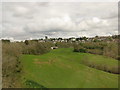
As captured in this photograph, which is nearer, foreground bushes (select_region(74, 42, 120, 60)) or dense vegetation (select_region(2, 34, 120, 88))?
dense vegetation (select_region(2, 34, 120, 88))

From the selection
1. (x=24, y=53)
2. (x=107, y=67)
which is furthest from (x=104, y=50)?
(x=24, y=53)

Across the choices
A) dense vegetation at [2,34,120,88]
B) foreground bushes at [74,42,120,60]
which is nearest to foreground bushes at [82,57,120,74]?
dense vegetation at [2,34,120,88]

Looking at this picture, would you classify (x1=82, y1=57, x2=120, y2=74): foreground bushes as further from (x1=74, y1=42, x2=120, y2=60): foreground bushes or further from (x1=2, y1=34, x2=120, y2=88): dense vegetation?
(x1=74, y1=42, x2=120, y2=60): foreground bushes

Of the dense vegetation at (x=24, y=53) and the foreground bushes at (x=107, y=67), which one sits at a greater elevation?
the dense vegetation at (x=24, y=53)

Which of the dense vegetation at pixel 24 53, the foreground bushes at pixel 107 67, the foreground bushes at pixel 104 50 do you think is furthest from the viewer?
the foreground bushes at pixel 104 50

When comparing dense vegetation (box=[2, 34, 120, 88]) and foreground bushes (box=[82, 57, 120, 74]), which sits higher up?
dense vegetation (box=[2, 34, 120, 88])

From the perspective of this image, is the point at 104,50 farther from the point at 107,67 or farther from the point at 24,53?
the point at 24,53

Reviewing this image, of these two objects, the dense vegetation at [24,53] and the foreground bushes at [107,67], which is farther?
the foreground bushes at [107,67]

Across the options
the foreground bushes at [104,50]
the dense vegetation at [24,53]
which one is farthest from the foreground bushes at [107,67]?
the foreground bushes at [104,50]

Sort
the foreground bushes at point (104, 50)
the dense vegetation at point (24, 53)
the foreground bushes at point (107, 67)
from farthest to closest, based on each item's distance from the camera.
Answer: the foreground bushes at point (104, 50), the foreground bushes at point (107, 67), the dense vegetation at point (24, 53)

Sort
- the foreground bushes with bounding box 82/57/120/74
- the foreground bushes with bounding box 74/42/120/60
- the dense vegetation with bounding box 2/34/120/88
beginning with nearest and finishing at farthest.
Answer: the dense vegetation with bounding box 2/34/120/88 → the foreground bushes with bounding box 82/57/120/74 → the foreground bushes with bounding box 74/42/120/60

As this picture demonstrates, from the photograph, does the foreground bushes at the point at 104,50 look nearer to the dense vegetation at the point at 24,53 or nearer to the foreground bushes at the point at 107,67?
the dense vegetation at the point at 24,53
